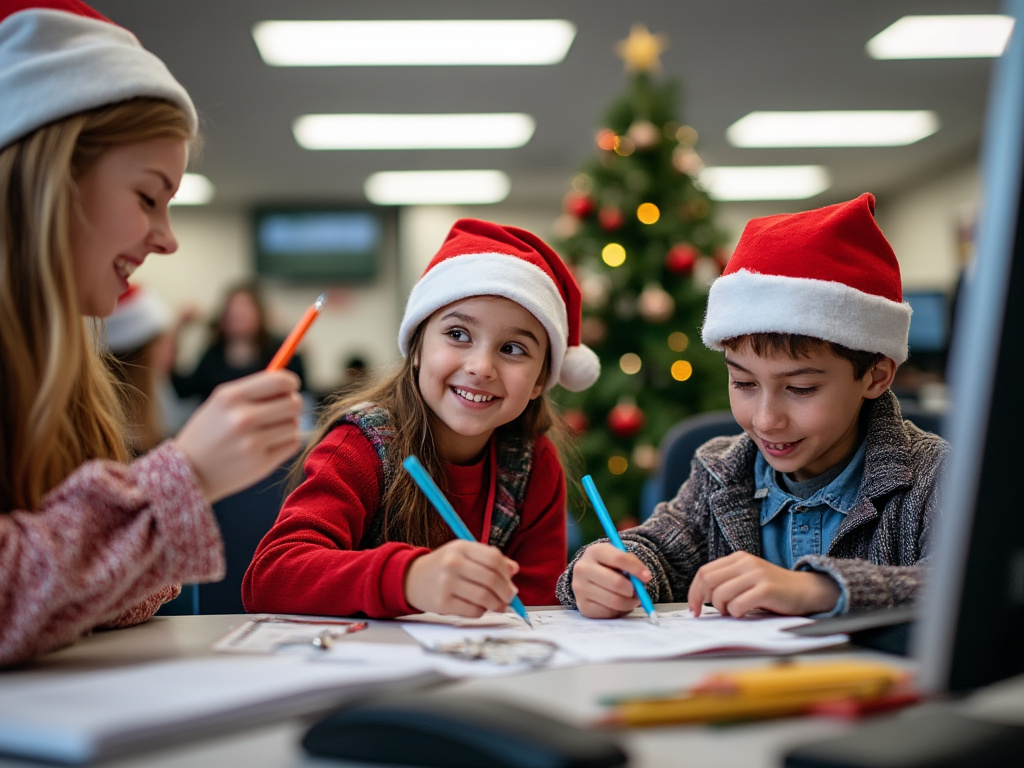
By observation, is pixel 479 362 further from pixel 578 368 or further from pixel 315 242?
pixel 315 242

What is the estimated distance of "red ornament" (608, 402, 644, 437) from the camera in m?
3.13

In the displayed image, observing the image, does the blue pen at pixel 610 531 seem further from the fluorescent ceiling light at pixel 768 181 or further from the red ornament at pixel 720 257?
the fluorescent ceiling light at pixel 768 181

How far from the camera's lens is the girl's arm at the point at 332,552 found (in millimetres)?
846

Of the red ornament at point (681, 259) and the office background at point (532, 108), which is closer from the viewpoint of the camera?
the red ornament at point (681, 259)

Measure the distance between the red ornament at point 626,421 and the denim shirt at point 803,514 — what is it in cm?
195

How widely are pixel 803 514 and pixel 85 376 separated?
853 millimetres

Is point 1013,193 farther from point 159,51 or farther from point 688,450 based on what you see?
point 159,51

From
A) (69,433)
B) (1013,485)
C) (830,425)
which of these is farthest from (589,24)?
(1013,485)

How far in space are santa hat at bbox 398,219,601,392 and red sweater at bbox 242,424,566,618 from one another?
0.15 m

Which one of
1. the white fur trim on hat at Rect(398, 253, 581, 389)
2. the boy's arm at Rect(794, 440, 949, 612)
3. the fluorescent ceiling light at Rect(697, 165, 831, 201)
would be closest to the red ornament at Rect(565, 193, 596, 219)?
the white fur trim on hat at Rect(398, 253, 581, 389)

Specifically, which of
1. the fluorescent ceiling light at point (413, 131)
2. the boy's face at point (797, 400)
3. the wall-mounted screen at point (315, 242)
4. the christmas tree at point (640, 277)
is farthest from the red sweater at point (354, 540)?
the wall-mounted screen at point (315, 242)

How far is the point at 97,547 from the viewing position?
0.63 metres

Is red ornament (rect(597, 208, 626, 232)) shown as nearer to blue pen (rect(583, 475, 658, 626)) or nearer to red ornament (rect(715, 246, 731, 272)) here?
red ornament (rect(715, 246, 731, 272))

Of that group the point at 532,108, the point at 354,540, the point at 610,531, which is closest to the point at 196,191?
Result: the point at 532,108
